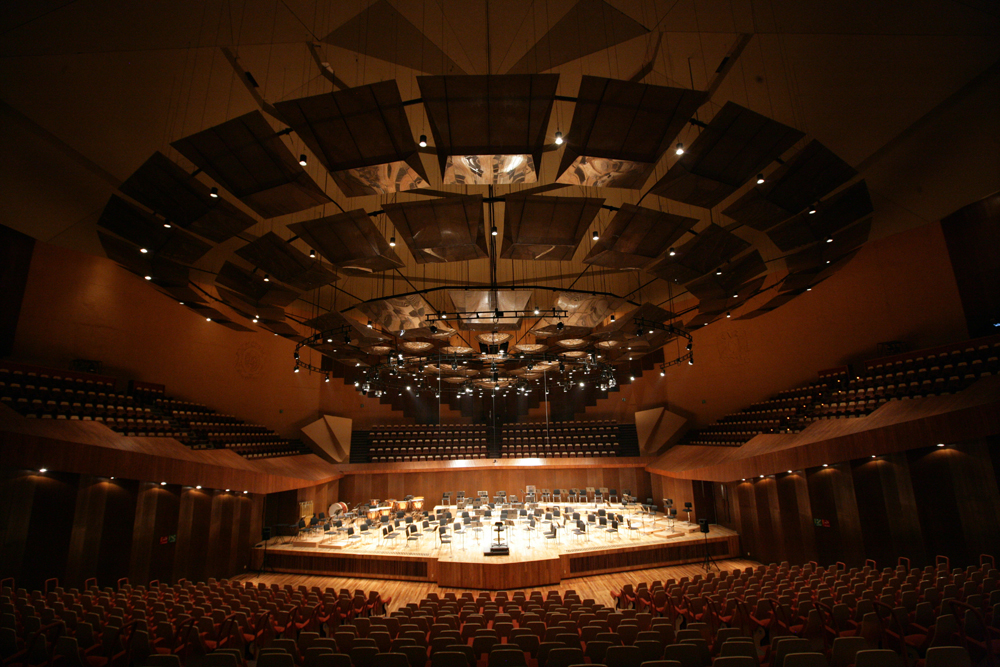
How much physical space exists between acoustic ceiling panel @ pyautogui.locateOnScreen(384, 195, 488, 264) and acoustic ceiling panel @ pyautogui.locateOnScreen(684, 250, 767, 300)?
592 centimetres

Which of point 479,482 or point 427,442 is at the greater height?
point 427,442

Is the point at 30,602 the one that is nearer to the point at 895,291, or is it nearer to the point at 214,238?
the point at 214,238

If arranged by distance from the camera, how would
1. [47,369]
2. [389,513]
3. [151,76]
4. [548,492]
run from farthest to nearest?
[548,492] → [389,513] → [47,369] → [151,76]

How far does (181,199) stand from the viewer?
25.1 feet

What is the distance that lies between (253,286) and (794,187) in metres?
11.5

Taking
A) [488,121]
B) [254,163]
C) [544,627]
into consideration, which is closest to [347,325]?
[254,163]

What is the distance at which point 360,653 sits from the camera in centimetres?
445

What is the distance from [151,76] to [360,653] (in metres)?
8.45

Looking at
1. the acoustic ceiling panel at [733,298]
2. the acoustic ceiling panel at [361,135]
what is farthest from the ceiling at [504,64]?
the acoustic ceiling panel at [733,298]

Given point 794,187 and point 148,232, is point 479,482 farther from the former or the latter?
point 794,187

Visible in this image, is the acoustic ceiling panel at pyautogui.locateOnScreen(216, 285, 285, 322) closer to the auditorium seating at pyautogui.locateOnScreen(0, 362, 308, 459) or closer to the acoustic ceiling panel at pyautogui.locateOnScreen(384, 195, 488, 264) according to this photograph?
the auditorium seating at pyautogui.locateOnScreen(0, 362, 308, 459)

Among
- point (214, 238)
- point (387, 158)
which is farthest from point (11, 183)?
point (387, 158)

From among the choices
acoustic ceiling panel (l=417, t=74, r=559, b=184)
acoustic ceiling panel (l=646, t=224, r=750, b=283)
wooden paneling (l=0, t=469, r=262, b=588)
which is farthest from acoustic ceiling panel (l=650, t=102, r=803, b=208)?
wooden paneling (l=0, t=469, r=262, b=588)

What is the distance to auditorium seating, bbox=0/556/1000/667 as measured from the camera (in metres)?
4.46
